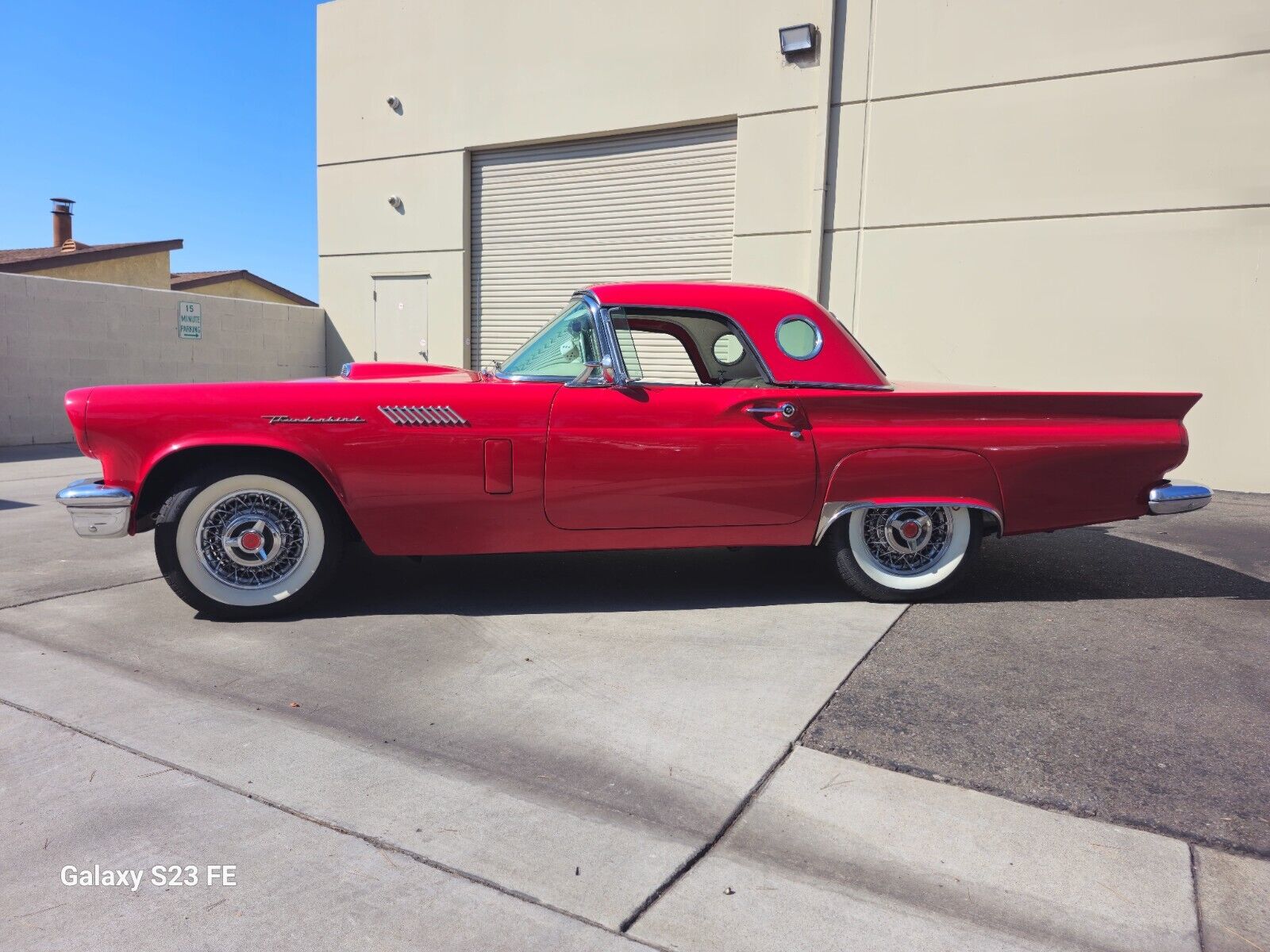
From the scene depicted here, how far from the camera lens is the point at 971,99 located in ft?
28.0

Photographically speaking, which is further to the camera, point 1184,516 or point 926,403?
point 1184,516

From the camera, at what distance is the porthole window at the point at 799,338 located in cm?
398

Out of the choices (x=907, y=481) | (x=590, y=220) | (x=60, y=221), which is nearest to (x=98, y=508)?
(x=907, y=481)

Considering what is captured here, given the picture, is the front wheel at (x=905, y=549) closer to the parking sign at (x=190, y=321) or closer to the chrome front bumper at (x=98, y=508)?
the chrome front bumper at (x=98, y=508)

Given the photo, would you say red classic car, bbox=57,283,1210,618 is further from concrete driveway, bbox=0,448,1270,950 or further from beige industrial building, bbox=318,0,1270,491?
beige industrial building, bbox=318,0,1270,491

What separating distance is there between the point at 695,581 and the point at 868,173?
254 inches

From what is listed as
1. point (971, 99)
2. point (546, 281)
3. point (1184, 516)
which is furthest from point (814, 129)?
point (1184, 516)

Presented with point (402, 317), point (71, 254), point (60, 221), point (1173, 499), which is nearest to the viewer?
point (1173, 499)

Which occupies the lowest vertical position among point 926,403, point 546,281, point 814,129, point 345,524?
point 345,524

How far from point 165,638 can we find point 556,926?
8.24ft

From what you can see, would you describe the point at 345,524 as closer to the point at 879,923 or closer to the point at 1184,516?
the point at 879,923

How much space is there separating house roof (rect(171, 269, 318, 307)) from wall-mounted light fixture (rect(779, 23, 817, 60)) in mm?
19412

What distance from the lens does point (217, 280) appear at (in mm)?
25453

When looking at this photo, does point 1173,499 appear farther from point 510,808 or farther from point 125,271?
point 125,271
